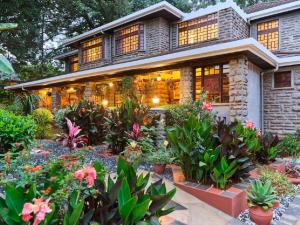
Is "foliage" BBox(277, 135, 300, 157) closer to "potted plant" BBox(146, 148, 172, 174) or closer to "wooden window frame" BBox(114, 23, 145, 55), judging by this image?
"potted plant" BBox(146, 148, 172, 174)

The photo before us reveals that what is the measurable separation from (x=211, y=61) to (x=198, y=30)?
377cm

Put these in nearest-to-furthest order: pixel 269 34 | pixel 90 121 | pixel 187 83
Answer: pixel 90 121, pixel 187 83, pixel 269 34

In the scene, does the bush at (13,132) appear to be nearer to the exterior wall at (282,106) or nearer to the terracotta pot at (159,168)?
the terracotta pot at (159,168)

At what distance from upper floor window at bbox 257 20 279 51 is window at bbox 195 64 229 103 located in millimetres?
3949

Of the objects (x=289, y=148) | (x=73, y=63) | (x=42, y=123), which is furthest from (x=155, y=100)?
(x=73, y=63)

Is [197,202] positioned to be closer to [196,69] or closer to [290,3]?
[196,69]

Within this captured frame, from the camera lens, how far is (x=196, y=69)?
9.95 metres

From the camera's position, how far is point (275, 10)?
11.3 metres

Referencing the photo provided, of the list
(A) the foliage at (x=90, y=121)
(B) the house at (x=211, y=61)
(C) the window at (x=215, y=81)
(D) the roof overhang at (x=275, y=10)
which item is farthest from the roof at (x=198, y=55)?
(A) the foliage at (x=90, y=121)

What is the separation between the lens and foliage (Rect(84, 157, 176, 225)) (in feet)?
6.76

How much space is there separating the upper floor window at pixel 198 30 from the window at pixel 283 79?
10.0 feet

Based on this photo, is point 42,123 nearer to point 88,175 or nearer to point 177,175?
point 177,175

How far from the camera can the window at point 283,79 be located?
10.1 metres

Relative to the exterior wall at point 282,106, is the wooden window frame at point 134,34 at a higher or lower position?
higher
